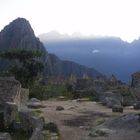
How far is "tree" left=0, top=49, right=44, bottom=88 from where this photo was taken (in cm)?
6894

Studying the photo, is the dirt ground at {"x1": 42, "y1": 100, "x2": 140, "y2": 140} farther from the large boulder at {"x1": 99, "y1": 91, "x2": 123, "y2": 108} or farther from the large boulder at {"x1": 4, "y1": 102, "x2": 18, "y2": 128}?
the large boulder at {"x1": 99, "y1": 91, "x2": 123, "y2": 108}

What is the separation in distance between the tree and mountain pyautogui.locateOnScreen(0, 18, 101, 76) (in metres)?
59.1

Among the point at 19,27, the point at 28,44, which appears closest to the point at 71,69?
the point at 28,44

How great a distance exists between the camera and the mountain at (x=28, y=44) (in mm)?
136125

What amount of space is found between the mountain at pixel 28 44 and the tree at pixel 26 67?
194ft

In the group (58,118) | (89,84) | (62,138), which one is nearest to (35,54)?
(89,84)

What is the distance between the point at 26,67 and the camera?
70125 millimetres

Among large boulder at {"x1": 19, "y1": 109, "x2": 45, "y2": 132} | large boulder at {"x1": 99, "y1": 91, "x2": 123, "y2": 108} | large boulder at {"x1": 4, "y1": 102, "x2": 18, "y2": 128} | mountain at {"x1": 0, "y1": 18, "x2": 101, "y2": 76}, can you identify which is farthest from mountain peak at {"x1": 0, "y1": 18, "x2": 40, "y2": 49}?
Result: large boulder at {"x1": 19, "y1": 109, "x2": 45, "y2": 132}

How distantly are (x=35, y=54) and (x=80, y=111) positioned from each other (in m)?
33.5

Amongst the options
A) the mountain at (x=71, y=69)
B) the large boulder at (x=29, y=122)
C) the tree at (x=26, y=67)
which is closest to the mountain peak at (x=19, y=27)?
the mountain at (x=71, y=69)

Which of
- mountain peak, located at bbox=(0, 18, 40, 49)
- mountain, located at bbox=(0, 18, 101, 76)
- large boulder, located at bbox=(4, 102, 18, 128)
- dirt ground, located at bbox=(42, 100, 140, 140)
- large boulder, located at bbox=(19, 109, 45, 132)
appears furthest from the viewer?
mountain peak, located at bbox=(0, 18, 40, 49)

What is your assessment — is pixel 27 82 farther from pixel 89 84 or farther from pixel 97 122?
pixel 97 122

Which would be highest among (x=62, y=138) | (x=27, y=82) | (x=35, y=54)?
(x=35, y=54)

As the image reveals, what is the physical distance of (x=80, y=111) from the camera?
39.9 m
